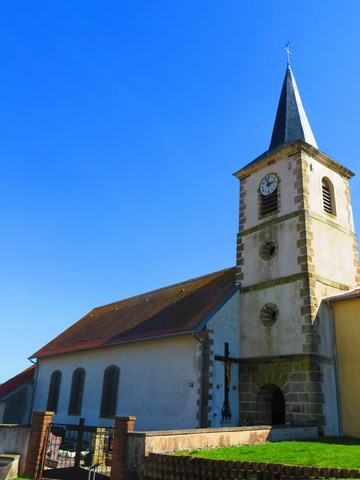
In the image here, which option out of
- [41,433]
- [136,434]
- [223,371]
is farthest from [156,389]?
[136,434]

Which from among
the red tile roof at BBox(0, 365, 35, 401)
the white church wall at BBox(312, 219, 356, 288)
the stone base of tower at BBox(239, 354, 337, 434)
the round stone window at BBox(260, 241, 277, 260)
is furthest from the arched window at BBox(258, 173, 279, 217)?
the red tile roof at BBox(0, 365, 35, 401)

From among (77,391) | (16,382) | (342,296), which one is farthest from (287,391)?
(16,382)

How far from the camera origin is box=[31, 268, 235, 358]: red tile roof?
1628cm

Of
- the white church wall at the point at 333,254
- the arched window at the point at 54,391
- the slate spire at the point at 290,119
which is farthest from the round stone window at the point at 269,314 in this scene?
the arched window at the point at 54,391

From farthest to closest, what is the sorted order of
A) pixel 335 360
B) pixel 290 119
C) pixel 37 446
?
pixel 290 119
pixel 335 360
pixel 37 446

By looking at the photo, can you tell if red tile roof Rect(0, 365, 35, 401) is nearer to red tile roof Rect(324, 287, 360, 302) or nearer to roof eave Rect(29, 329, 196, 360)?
roof eave Rect(29, 329, 196, 360)

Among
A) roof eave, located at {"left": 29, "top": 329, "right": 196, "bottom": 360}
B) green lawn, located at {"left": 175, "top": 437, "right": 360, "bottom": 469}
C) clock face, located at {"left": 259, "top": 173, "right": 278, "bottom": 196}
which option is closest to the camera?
green lawn, located at {"left": 175, "top": 437, "right": 360, "bottom": 469}

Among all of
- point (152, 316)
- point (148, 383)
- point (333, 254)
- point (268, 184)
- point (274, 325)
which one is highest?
point (268, 184)

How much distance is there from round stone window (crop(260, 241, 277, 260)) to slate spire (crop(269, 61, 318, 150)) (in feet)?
14.2

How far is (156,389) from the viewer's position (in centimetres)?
1563

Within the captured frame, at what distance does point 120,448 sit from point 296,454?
3595 millimetres

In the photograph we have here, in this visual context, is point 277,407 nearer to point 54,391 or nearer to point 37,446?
point 37,446

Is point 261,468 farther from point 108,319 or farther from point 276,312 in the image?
point 108,319

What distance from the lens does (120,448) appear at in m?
9.41
